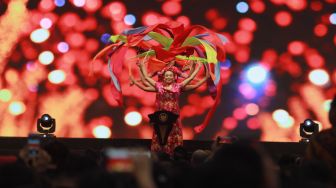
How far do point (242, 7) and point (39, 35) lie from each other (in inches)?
83.1

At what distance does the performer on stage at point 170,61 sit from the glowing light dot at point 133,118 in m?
0.83

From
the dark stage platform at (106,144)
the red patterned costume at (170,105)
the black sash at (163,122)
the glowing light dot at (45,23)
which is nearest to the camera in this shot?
the black sash at (163,122)

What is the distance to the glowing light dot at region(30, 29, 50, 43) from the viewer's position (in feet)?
19.7

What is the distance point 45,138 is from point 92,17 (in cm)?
170

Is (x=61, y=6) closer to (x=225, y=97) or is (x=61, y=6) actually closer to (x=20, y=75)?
(x=20, y=75)

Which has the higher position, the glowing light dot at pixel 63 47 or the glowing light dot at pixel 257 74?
the glowing light dot at pixel 63 47

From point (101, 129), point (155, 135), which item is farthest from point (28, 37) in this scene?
point (155, 135)

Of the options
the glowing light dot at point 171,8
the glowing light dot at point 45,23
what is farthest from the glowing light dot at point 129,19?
the glowing light dot at point 45,23

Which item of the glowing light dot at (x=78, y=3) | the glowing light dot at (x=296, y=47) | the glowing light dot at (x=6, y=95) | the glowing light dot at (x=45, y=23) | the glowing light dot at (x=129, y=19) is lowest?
the glowing light dot at (x=6, y=95)

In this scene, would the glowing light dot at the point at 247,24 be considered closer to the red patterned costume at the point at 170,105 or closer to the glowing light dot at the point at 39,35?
the red patterned costume at the point at 170,105

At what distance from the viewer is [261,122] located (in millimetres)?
5992

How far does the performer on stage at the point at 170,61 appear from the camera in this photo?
15.7ft

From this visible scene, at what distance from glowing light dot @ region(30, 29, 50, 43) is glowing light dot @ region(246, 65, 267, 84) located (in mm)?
2098

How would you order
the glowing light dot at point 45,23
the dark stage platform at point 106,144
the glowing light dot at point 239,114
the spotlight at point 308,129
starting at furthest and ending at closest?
the glowing light dot at point 45,23 → the glowing light dot at point 239,114 → the dark stage platform at point 106,144 → the spotlight at point 308,129
